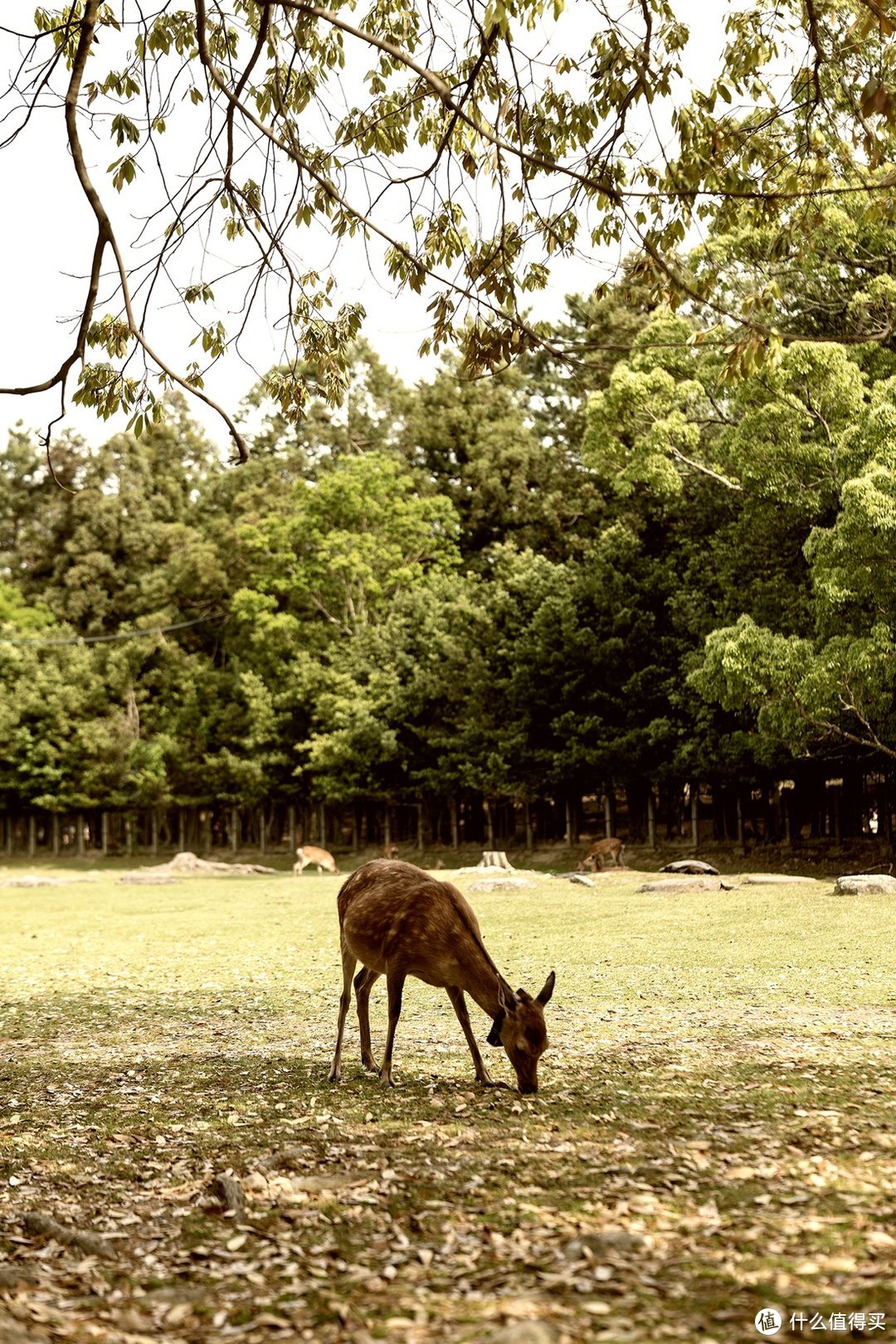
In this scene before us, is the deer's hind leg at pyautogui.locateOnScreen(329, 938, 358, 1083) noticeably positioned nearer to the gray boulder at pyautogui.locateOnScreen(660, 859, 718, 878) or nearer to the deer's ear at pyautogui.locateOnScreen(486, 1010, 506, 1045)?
the deer's ear at pyautogui.locateOnScreen(486, 1010, 506, 1045)

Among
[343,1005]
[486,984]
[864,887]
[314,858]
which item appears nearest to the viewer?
[486,984]

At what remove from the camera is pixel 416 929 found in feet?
23.2

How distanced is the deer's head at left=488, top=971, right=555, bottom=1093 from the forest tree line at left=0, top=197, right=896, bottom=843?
359 centimetres

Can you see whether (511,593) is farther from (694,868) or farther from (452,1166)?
(452,1166)

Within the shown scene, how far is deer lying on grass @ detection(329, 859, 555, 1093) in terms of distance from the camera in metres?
6.84

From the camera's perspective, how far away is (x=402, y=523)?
46750mm

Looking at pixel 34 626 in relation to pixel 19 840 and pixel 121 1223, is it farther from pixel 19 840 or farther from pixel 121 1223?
pixel 121 1223

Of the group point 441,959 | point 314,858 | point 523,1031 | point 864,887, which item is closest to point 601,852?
point 314,858

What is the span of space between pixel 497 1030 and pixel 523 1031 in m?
0.16

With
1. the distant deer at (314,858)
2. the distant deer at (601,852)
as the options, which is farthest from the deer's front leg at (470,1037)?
the distant deer at (314,858)

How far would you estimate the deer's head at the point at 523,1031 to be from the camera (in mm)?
6809

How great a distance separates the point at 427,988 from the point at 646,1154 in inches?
242

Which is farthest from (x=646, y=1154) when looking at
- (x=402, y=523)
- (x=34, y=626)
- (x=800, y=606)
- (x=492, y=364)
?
(x=34, y=626)

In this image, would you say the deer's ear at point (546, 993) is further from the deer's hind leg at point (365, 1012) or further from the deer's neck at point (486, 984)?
the deer's hind leg at point (365, 1012)
